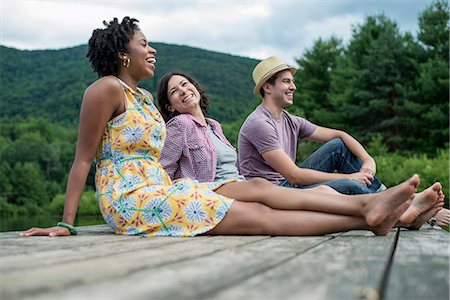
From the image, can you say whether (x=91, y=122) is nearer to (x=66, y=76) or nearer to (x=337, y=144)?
(x=337, y=144)

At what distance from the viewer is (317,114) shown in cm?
2272

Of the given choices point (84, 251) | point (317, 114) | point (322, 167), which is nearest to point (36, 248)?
point (84, 251)

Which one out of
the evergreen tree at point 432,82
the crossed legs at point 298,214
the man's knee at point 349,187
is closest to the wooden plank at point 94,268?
the crossed legs at point 298,214

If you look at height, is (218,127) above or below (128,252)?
above

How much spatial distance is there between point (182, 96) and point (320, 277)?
206 centimetres

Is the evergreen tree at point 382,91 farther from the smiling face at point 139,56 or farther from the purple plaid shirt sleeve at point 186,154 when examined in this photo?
the smiling face at point 139,56

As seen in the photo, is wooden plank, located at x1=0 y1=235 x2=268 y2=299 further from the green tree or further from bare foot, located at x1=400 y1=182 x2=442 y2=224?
the green tree

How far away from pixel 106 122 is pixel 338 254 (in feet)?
4.17

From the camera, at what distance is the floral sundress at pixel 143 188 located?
246 cm

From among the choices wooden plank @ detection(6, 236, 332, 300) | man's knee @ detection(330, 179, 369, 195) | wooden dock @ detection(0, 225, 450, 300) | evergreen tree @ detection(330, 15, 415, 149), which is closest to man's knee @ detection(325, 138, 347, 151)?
man's knee @ detection(330, 179, 369, 195)

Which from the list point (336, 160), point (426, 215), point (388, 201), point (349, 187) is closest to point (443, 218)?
point (426, 215)

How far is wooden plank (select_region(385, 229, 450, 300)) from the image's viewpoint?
116cm

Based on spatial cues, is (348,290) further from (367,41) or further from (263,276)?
(367,41)

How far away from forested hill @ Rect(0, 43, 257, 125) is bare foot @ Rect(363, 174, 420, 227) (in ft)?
145
